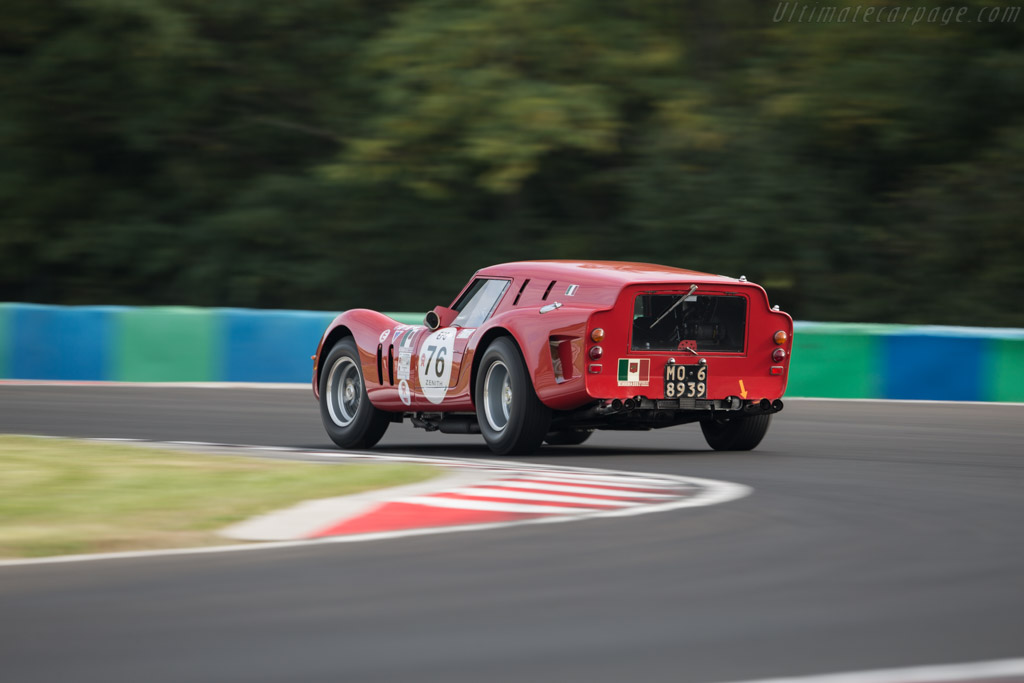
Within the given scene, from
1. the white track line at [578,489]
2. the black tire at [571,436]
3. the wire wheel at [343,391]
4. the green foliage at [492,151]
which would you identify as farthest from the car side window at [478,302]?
the green foliage at [492,151]

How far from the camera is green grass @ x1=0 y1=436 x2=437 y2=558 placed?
7.08 metres

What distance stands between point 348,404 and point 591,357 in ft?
9.31

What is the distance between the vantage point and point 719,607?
18.4 ft

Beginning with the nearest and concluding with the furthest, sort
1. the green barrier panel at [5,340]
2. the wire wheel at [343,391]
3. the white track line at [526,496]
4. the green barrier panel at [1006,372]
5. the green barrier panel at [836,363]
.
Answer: the white track line at [526,496] < the wire wheel at [343,391] < the green barrier panel at [1006,372] < the green barrier panel at [836,363] < the green barrier panel at [5,340]

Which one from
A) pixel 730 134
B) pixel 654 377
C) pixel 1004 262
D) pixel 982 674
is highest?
pixel 730 134

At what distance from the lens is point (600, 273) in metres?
11.1

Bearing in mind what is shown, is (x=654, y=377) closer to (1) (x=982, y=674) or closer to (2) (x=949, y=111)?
(1) (x=982, y=674)

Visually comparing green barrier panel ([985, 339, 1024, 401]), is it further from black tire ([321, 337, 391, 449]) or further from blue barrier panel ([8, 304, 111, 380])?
blue barrier panel ([8, 304, 111, 380])

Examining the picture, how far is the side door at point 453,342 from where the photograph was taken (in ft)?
38.3

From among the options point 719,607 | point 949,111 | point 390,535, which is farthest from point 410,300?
point 719,607

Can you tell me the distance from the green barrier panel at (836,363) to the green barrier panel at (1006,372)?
116cm

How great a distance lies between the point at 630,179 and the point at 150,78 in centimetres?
854

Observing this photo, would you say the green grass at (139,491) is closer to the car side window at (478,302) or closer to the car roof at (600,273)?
the car roof at (600,273)

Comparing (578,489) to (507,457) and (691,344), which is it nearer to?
(507,457)
